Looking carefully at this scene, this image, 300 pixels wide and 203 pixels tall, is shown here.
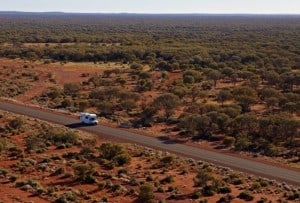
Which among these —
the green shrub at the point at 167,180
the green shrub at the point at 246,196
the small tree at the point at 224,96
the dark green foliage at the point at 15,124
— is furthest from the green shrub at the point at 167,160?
the small tree at the point at 224,96

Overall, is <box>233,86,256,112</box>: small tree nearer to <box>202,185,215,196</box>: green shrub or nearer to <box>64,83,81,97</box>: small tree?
<box>64,83,81,97</box>: small tree

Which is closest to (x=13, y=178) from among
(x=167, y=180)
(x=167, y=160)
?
(x=167, y=180)

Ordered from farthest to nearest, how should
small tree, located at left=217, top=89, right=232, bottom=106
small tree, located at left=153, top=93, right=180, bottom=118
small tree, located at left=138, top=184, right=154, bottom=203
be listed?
small tree, located at left=217, top=89, right=232, bottom=106 → small tree, located at left=153, top=93, right=180, bottom=118 → small tree, located at left=138, top=184, right=154, bottom=203

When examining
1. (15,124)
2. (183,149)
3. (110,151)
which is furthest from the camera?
(15,124)

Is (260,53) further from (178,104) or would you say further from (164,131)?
(164,131)

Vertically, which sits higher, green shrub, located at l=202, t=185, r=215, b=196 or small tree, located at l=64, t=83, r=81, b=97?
green shrub, located at l=202, t=185, r=215, b=196

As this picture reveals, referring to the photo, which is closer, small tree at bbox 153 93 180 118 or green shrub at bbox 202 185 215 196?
green shrub at bbox 202 185 215 196

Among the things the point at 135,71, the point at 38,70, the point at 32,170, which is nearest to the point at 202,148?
the point at 32,170

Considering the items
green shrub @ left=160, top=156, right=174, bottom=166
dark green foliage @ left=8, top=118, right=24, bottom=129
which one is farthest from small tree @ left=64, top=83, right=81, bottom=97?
green shrub @ left=160, top=156, right=174, bottom=166

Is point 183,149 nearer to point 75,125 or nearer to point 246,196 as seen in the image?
point 246,196
